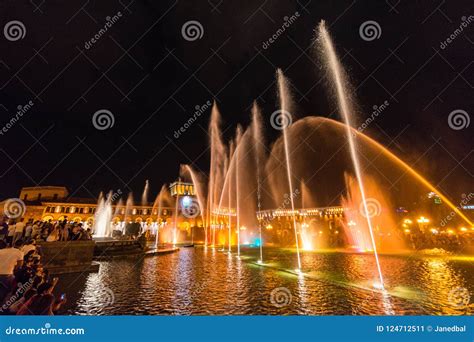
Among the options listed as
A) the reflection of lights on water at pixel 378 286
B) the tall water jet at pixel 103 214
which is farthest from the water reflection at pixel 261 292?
the tall water jet at pixel 103 214

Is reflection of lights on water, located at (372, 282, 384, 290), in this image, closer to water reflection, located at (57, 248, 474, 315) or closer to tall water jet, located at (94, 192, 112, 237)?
water reflection, located at (57, 248, 474, 315)

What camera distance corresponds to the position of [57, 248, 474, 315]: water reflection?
23.2 ft

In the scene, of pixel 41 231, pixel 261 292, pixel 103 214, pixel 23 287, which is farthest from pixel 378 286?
pixel 103 214

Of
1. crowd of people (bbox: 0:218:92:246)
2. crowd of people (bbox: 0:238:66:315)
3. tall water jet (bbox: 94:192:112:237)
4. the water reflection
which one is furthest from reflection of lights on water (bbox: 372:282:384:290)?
tall water jet (bbox: 94:192:112:237)

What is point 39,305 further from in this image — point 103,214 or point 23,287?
point 103,214

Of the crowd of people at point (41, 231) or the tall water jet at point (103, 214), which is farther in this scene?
the tall water jet at point (103, 214)

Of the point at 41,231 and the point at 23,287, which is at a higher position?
the point at 41,231

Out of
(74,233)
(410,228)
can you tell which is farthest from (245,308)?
(410,228)

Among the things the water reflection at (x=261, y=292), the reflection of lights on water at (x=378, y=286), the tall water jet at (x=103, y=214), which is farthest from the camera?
the tall water jet at (x=103, y=214)

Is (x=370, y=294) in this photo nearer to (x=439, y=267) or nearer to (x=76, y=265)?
(x=439, y=267)

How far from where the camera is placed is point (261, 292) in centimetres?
881

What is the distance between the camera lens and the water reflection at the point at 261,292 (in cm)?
709

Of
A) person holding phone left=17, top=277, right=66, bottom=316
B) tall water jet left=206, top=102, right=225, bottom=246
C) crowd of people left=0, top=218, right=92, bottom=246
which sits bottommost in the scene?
person holding phone left=17, top=277, right=66, bottom=316

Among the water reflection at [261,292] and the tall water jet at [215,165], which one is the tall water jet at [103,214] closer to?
the tall water jet at [215,165]
